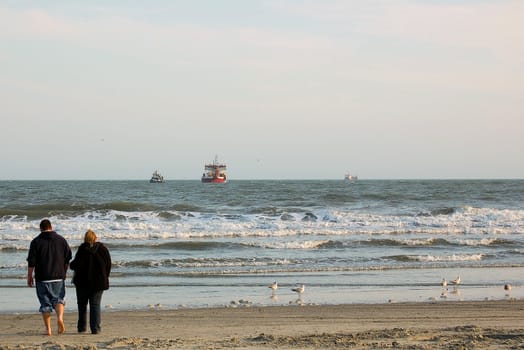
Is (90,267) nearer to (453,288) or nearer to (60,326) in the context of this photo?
(60,326)

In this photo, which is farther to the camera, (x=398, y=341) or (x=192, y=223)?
(x=192, y=223)

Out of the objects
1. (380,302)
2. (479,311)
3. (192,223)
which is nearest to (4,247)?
(192,223)

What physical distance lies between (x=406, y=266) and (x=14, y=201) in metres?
33.9

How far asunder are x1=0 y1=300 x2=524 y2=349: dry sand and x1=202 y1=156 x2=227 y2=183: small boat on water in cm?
9626

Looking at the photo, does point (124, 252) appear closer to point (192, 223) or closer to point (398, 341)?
point (192, 223)

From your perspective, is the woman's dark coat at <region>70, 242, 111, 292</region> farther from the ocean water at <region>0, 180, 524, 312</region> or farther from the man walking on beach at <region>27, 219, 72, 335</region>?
the ocean water at <region>0, 180, 524, 312</region>

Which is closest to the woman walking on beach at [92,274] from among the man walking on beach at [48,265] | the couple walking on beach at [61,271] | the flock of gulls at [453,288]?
the couple walking on beach at [61,271]

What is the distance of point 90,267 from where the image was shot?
9727 millimetres

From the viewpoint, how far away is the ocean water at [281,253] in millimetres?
13977

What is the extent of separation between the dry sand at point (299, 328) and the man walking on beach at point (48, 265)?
1.40ft

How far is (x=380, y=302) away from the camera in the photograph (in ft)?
42.3

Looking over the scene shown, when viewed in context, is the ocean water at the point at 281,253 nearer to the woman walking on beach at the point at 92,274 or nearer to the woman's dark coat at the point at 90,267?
the woman walking on beach at the point at 92,274

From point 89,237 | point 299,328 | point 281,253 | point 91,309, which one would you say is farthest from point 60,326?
point 281,253

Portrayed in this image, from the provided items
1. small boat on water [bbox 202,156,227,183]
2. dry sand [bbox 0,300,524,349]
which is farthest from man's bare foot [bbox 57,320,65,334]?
small boat on water [bbox 202,156,227,183]
